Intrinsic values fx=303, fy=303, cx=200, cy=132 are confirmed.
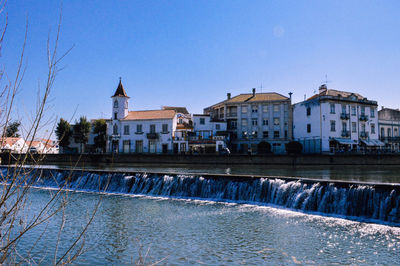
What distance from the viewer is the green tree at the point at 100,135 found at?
5662 cm

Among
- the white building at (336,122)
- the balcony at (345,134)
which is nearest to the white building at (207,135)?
the white building at (336,122)

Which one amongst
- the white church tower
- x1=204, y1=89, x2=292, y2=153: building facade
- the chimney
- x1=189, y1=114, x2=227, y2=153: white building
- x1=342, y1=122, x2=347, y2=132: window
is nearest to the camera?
x1=342, y1=122, x2=347, y2=132: window

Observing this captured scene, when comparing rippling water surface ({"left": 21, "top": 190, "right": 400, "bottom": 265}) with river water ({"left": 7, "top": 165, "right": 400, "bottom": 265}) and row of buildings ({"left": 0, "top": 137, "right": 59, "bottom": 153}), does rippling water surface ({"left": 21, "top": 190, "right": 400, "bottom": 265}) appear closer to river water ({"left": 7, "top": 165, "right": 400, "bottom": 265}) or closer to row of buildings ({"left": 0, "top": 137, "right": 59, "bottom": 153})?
river water ({"left": 7, "top": 165, "right": 400, "bottom": 265})

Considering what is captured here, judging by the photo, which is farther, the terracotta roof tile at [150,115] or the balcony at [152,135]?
the terracotta roof tile at [150,115]

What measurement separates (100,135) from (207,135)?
2181 centimetres

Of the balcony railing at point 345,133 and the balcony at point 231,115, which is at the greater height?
the balcony at point 231,115

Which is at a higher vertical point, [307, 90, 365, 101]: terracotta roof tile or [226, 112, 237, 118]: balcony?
[307, 90, 365, 101]: terracotta roof tile

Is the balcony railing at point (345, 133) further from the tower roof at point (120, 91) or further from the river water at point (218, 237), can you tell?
the river water at point (218, 237)

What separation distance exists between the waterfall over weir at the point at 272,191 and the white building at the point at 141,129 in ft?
92.5

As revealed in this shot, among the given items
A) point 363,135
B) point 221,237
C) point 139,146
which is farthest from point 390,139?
point 221,237

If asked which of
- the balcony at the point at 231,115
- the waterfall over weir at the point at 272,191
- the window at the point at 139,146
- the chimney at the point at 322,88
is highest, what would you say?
the chimney at the point at 322,88

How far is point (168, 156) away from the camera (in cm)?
4128

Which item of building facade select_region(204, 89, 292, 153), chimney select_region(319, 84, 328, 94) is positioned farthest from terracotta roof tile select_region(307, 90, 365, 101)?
building facade select_region(204, 89, 292, 153)

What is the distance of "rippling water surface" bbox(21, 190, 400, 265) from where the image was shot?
7.43 m
